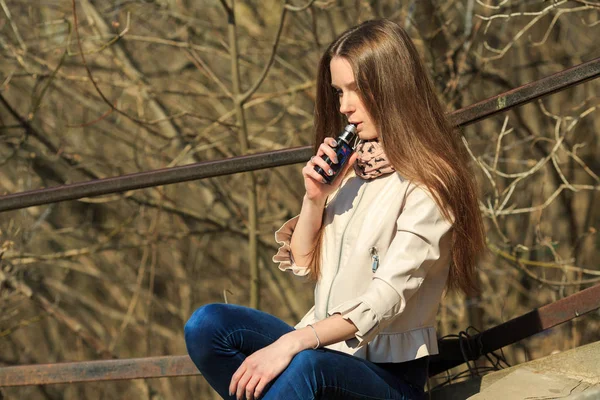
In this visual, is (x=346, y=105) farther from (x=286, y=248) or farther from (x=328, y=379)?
(x=328, y=379)

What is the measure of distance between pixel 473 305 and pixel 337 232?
11.5 ft

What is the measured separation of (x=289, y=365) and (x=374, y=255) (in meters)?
0.31

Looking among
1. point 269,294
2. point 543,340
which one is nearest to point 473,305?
point 543,340

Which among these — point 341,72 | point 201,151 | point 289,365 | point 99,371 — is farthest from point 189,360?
point 201,151

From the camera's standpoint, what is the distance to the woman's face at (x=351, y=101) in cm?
206

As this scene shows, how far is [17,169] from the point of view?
632 cm

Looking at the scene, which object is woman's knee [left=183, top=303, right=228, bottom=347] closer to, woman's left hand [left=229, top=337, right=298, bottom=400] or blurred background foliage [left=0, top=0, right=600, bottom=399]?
woman's left hand [left=229, top=337, right=298, bottom=400]

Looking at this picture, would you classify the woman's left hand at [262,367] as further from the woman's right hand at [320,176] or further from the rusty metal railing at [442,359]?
the rusty metal railing at [442,359]

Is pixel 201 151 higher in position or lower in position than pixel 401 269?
higher

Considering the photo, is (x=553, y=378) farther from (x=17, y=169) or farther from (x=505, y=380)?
(x=17, y=169)

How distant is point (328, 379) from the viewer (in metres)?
1.86

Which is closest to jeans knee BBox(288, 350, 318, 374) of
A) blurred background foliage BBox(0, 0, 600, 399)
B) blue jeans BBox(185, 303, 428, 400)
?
blue jeans BBox(185, 303, 428, 400)

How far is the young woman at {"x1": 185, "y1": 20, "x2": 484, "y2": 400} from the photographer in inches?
73.2

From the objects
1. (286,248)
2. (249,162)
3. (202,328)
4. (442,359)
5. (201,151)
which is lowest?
(442,359)
